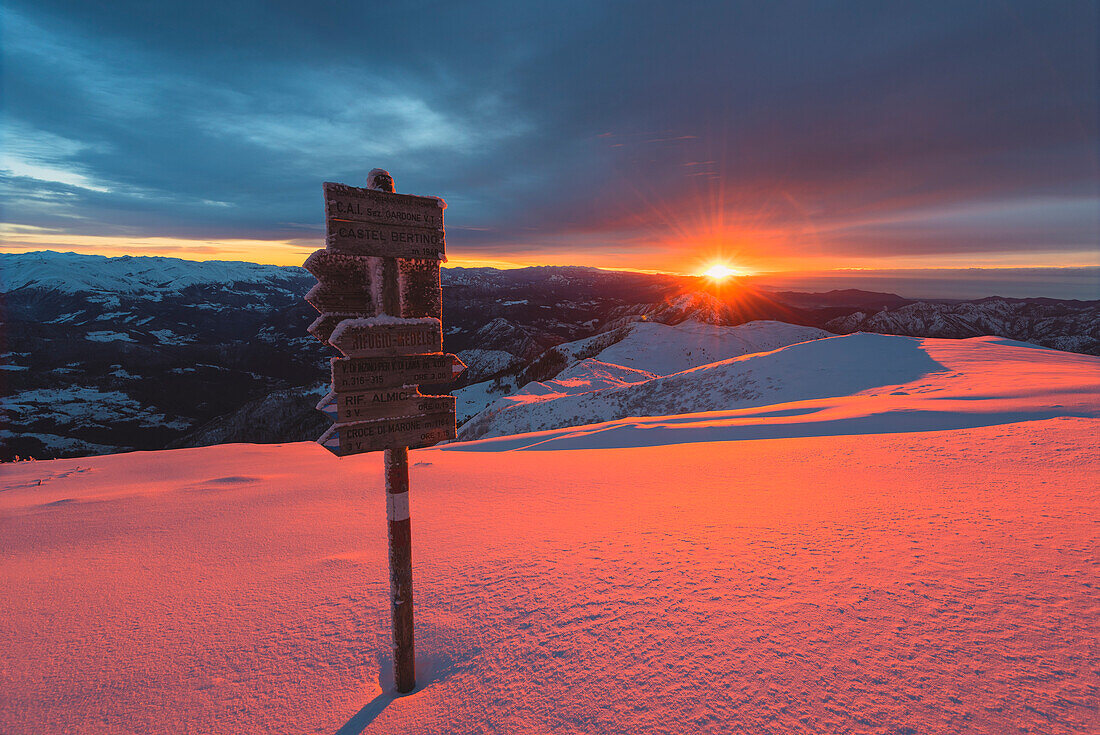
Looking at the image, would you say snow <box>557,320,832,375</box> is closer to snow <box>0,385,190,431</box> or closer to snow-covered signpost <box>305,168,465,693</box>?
snow-covered signpost <box>305,168,465,693</box>

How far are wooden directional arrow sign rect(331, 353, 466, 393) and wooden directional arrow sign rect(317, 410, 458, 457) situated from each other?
244 millimetres

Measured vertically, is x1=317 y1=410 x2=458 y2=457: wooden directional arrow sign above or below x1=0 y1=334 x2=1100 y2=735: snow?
above

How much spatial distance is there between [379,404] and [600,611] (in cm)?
218

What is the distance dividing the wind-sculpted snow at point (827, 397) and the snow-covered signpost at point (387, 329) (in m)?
9.25

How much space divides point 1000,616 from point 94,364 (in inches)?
8801

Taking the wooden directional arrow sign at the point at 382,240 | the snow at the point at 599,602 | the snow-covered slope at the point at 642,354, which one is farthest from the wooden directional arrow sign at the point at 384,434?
the snow-covered slope at the point at 642,354

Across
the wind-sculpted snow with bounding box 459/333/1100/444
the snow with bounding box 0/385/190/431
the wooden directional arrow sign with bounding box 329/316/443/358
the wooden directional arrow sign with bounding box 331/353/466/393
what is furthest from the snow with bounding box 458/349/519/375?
the wooden directional arrow sign with bounding box 329/316/443/358

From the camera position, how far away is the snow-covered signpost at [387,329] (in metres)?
2.82

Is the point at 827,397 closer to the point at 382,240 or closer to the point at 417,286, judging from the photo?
the point at 417,286

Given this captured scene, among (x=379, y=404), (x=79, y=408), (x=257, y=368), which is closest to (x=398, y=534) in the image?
(x=379, y=404)

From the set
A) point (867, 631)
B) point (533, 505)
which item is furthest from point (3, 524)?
point (867, 631)

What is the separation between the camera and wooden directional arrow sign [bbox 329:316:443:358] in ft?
9.29

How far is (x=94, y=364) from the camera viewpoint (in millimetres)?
158000

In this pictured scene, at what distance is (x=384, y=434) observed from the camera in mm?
3004
